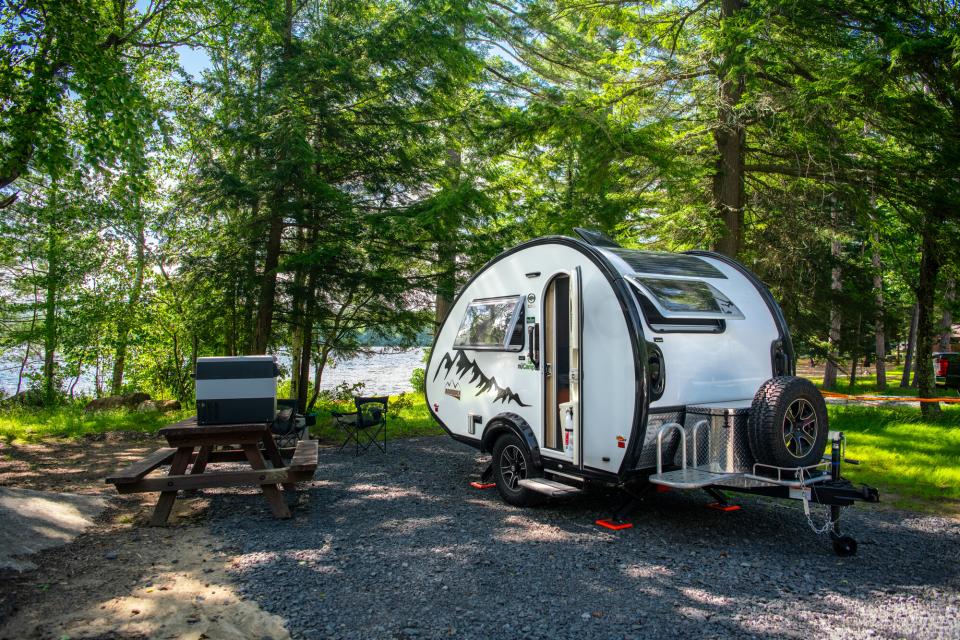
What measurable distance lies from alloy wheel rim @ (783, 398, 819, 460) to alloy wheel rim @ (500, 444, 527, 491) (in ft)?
8.21

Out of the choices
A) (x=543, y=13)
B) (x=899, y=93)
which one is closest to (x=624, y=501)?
(x=899, y=93)

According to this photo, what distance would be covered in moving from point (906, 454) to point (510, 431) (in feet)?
19.5

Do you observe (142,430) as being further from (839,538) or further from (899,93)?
(899,93)

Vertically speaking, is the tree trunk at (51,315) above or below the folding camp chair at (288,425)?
Result: above

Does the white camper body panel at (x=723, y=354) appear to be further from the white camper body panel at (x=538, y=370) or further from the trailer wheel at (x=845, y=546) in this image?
the trailer wheel at (x=845, y=546)

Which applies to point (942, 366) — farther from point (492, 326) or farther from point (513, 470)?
point (513, 470)

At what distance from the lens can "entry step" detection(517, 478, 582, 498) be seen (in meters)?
5.84

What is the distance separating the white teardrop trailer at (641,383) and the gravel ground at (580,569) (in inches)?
18.4

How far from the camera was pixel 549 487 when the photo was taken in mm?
5977

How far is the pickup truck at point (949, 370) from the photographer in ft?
55.8

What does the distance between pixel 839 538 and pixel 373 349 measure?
9.37 m

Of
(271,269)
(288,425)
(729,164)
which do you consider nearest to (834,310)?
(729,164)

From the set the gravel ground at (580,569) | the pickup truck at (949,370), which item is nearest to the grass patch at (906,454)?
the gravel ground at (580,569)

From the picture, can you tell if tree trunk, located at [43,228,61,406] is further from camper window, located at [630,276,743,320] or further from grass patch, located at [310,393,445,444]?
camper window, located at [630,276,743,320]
